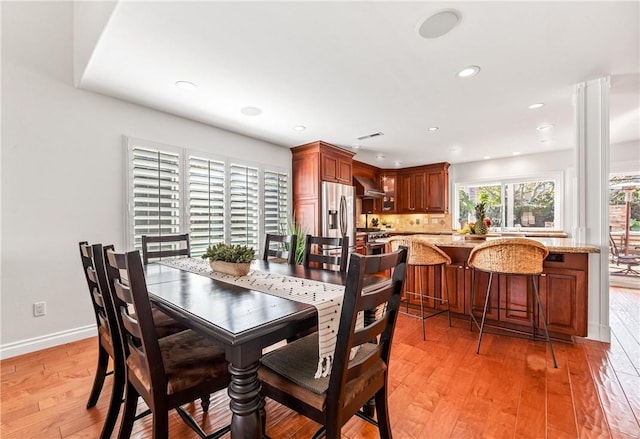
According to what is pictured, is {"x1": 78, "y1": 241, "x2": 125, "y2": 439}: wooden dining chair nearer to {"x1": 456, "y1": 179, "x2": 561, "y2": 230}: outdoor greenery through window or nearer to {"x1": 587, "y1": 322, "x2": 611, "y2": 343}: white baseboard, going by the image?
{"x1": 587, "y1": 322, "x2": 611, "y2": 343}: white baseboard

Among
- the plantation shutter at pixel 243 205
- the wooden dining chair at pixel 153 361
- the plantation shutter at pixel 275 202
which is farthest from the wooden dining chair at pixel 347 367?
the plantation shutter at pixel 275 202

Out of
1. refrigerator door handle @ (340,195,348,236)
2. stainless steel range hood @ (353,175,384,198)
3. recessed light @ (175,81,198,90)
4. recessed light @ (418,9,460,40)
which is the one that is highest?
recessed light @ (418,9,460,40)

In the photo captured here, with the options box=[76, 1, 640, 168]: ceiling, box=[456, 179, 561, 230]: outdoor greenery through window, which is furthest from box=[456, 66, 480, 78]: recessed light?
box=[456, 179, 561, 230]: outdoor greenery through window

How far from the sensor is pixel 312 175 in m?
4.56

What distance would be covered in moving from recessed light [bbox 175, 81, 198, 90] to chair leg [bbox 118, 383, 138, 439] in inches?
94.9

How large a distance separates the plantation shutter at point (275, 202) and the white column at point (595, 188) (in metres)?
3.62

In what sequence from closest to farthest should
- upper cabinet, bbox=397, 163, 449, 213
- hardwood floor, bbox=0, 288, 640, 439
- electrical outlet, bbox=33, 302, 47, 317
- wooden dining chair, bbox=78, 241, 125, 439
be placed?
wooden dining chair, bbox=78, 241, 125, 439 < hardwood floor, bbox=0, 288, 640, 439 < electrical outlet, bbox=33, 302, 47, 317 < upper cabinet, bbox=397, 163, 449, 213

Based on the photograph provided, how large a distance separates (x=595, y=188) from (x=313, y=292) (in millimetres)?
2951

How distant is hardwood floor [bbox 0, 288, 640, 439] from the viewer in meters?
1.57

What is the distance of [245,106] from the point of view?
10.3 ft

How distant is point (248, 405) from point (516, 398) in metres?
1.78

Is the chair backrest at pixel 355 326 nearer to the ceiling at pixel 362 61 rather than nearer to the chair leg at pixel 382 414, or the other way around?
the chair leg at pixel 382 414

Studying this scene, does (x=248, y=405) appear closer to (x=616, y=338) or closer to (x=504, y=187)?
(x=616, y=338)

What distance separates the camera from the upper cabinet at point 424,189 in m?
6.39
